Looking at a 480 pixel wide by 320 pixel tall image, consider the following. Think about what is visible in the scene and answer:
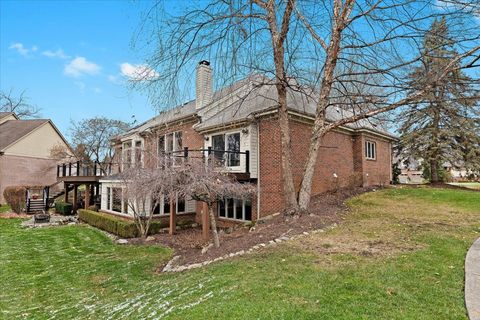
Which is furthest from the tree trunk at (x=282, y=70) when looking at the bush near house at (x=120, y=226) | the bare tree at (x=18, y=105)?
the bare tree at (x=18, y=105)

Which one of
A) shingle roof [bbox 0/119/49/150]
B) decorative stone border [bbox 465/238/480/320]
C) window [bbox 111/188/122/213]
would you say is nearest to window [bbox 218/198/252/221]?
window [bbox 111/188/122/213]

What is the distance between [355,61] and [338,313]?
24.6 ft

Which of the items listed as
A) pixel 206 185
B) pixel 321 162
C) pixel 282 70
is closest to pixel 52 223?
pixel 206 185

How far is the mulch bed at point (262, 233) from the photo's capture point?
823cm

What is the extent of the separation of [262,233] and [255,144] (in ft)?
16.5

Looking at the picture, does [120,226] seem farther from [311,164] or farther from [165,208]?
[311,164]

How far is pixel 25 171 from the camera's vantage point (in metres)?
27.2

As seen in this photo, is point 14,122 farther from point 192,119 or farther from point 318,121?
point 318,121

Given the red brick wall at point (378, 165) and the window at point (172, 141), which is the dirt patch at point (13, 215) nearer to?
the window at point (172, 141)

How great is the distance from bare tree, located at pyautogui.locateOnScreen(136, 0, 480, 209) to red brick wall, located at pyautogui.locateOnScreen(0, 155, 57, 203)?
25.5 m

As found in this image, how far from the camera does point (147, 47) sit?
24.5 feet

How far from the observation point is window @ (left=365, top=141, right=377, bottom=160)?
17.9m

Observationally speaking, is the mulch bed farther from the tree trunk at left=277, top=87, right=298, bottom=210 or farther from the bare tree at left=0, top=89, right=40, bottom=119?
the bare tree at left=0, top=89, right=40, bottom=119

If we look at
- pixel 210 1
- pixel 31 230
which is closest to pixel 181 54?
pixel 210 1
